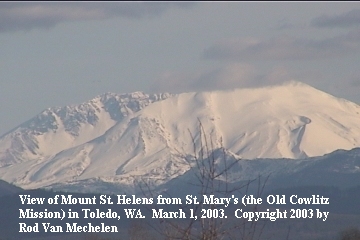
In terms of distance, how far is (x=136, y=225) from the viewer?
103688 mm

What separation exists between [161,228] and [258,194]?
1.86 meters

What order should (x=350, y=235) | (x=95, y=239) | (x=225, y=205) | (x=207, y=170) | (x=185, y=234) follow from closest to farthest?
1. (x=185, y=234)
2. (x=207, y=170)
3. (x=225, y=205)
4. (x=350, y=235)
5. (x=95, y=239)

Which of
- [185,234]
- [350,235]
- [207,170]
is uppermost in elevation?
[350,235]

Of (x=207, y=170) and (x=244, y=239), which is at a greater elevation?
(x=207, y=170)

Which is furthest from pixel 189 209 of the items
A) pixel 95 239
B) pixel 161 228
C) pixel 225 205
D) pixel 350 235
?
pixel 95 239

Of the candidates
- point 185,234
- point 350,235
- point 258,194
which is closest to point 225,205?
point 258,194

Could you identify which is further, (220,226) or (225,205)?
(225,205)

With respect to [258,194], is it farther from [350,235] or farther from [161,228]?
[350,235]

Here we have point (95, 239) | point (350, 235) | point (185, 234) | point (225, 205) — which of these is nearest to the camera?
point (185, 234)

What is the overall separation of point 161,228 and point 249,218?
5.17ft

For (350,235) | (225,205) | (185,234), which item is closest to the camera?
(185,234)

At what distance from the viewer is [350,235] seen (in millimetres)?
99188

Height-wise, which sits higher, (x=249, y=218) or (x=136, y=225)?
(x=136, y=225)

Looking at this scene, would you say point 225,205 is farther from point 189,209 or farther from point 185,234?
point 185,234
